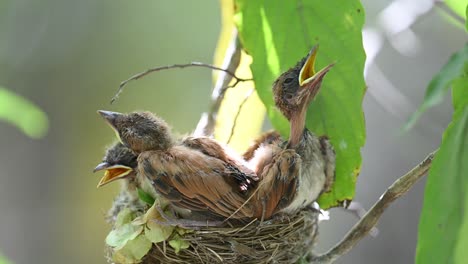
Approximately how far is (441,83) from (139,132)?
105 cm

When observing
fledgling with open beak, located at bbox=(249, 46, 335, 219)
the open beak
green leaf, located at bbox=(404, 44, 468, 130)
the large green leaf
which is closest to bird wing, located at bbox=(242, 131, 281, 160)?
fledgling with open beak, located at bbox=(249, 46, 335, 219)

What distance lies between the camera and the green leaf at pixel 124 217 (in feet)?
5.32

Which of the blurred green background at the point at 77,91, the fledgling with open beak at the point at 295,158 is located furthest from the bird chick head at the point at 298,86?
the blurred green background at the point at 77,91

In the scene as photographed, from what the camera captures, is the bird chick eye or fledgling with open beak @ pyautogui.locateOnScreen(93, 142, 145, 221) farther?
fledgling with open beak @ pyautogui.locateOnScreen(93, 142, 145, 221)

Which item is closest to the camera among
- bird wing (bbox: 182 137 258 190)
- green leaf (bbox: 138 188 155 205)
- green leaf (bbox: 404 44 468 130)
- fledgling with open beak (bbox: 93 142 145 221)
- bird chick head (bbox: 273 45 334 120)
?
green leaf (bbox: 404 44 468 130)

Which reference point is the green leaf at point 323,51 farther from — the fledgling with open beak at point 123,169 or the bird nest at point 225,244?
the fledgling with open beak at point 123,169

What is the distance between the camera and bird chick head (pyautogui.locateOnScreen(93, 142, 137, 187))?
5.64 feet

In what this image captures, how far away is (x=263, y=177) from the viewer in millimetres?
1477

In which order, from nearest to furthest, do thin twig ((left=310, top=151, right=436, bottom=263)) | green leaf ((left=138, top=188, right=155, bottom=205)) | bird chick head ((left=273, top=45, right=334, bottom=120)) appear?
1. thin twig ((left=310, top=151, right=436, bottom=263))
2. bird chick head ((left=273, top=45, right=334, bottom=120))
3. green leaf ((left=138, top=188, right=155, bottom=205))

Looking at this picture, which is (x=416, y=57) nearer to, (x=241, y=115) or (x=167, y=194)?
(x=241, y=115)

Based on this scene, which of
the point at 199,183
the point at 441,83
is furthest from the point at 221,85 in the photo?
the point at 441,83

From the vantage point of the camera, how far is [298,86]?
1.44 m

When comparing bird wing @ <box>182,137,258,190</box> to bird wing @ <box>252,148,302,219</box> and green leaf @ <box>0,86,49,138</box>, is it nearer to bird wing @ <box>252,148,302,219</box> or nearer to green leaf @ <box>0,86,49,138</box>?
bird wing @ <box>252,148,302,219</box>

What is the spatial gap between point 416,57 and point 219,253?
8.39 ft
